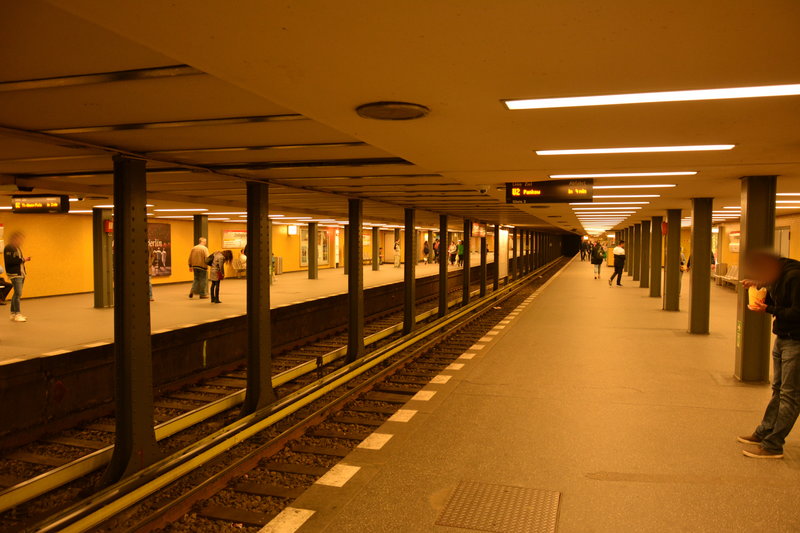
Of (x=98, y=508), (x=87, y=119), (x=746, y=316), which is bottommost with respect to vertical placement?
(x=98, y=508)

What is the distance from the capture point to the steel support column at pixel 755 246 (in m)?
6.80

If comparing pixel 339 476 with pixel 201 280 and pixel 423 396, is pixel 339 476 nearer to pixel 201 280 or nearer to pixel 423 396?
pixel 423 396

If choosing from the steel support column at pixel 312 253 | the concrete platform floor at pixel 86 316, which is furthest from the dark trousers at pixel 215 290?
the steel support column at pixel 312 253

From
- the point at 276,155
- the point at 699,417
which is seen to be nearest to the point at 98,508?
the point at 276,155

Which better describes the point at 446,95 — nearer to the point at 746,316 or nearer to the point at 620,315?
the point at 746,316

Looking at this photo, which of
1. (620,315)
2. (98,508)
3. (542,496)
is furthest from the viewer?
(620,315)

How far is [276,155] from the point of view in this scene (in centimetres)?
527

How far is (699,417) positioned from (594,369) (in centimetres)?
227

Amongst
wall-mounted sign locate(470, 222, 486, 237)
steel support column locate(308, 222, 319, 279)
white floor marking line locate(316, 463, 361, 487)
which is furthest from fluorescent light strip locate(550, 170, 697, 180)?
steel support column locate(308, 222, 319, 279)

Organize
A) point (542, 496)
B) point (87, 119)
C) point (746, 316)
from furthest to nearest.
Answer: point (746, 316), point (542, 496), point (87, 119)

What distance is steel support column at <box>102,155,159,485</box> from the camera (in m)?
4.82

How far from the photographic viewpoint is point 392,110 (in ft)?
11.3

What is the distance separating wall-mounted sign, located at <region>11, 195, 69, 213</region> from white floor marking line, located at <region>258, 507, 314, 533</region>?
24.7ft

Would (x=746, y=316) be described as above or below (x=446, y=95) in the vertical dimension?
below
